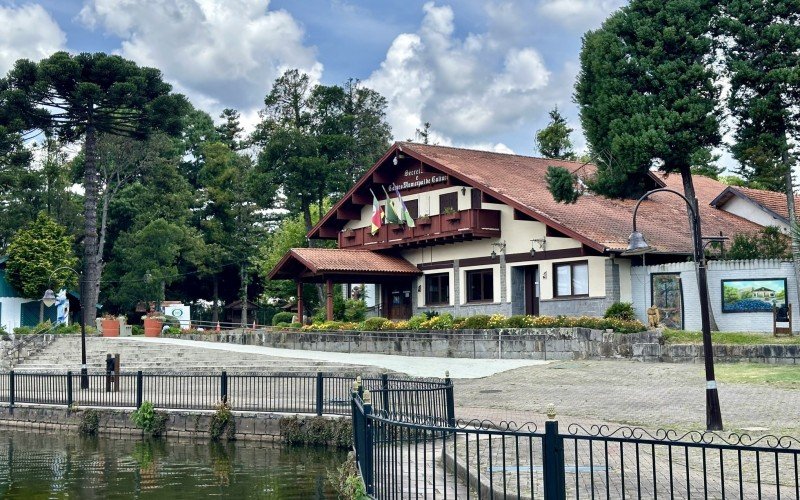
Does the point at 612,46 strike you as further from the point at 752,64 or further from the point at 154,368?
the point at 154,368

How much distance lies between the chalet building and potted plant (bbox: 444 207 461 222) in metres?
0.06

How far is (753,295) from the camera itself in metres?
30.8

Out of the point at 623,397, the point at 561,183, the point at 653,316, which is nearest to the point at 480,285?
the point at 561,183

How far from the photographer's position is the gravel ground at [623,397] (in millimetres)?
17375

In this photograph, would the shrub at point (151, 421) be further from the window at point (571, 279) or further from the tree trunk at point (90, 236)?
the tree trunk at point (90, 236)

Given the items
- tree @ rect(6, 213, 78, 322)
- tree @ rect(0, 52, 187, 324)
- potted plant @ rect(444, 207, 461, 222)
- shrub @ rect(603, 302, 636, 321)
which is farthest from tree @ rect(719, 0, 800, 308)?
tree @ rect(6, 213, 78, 322)

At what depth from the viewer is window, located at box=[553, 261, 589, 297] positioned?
3600 centimetres

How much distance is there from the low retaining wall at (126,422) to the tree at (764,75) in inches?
672

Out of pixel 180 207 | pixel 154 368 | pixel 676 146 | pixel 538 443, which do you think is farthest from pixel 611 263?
pixel 180 207

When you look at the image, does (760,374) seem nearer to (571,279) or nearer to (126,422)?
(571,279)

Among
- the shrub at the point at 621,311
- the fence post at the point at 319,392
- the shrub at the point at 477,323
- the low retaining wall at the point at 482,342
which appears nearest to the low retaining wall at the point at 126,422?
the fence post at the point at 319,392

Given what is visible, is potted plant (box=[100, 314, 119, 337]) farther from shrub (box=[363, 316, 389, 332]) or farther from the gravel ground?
the gravel ground

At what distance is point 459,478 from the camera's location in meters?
12.5

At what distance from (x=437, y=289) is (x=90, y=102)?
2350 cm
